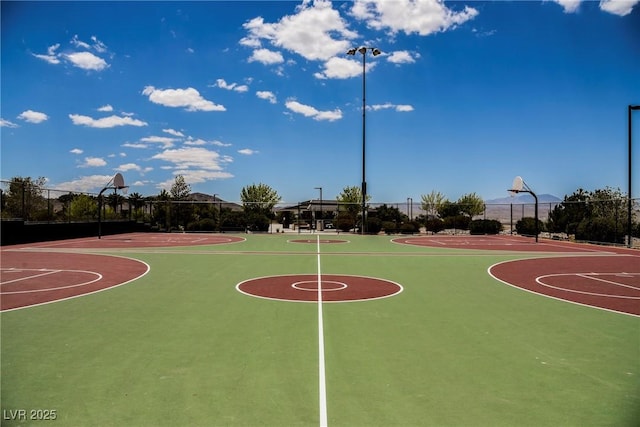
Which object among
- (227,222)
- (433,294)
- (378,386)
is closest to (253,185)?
(227,222)

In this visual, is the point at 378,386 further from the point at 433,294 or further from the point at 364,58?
the point at 364,58

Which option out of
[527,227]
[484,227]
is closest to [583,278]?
[527,227]

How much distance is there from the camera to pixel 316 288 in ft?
39.2

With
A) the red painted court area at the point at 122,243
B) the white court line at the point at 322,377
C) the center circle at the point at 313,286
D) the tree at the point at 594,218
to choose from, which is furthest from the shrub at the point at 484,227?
the white court line at the point at 322,377

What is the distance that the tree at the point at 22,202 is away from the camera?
25031 millimetres

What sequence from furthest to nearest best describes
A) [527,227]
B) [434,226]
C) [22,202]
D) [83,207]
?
[434,226]
[527,227]
[83,207]
[22,202]

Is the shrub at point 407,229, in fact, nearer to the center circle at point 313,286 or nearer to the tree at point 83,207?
the tree at point 83,207

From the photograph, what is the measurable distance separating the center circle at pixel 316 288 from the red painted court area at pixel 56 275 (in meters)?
4.01

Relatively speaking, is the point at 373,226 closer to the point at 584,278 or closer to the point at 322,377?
the point at 584,278

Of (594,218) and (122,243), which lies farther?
(594,218)

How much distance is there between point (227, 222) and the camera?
38.9m

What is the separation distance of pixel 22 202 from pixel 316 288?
21922mm

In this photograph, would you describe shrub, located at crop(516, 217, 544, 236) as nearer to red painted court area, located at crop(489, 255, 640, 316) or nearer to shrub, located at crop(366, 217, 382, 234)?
shrub, located at crop(366, 217, 382, 234)

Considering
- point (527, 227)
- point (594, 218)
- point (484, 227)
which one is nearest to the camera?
point (594, 218)
